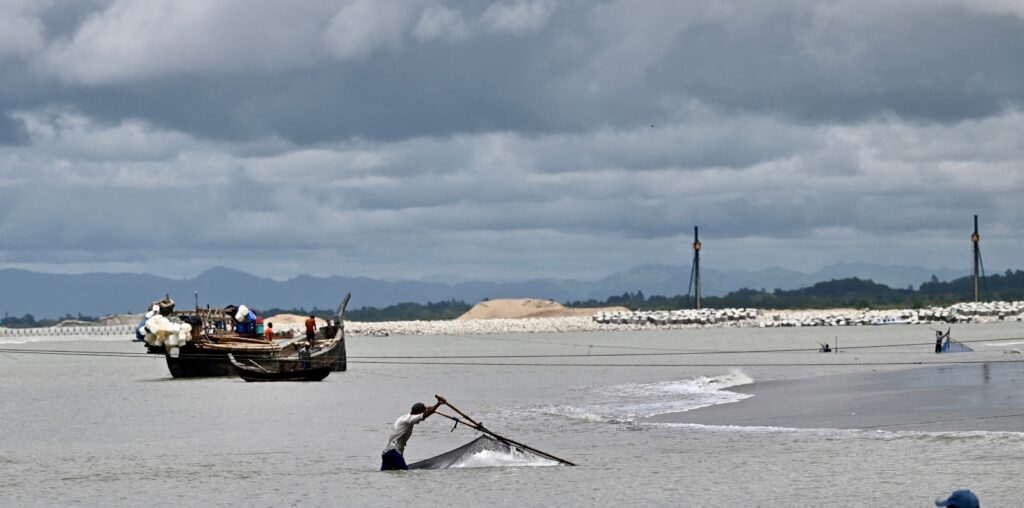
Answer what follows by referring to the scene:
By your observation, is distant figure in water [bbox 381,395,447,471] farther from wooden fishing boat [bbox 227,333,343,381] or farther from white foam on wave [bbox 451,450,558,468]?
wooden fishing boat [bbox 227,333,343,381]

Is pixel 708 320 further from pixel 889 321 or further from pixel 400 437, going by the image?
pixel 400 437

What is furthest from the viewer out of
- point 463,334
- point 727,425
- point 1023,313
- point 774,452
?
point 463,334

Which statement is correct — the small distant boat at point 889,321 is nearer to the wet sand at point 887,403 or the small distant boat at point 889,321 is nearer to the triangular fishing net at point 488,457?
the wet sand at point 887,403

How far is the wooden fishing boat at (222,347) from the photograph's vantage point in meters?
61.1

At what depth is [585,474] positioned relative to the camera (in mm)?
26750

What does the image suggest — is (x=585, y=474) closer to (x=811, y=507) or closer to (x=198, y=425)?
(x=811, y=507)

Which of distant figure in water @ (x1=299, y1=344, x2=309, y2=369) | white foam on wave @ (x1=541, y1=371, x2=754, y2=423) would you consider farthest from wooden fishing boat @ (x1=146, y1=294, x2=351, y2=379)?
white foam on wave @ (x1=541, y1=371, x2=754, y2=423)

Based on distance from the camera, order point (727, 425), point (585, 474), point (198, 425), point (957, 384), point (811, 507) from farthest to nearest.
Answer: point (957, 384), point (198, 425), point (727, 425), point (585, 474), point (811, 507)

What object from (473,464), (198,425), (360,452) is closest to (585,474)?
(473,464)

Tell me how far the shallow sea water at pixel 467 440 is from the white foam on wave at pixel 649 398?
0.30 ft

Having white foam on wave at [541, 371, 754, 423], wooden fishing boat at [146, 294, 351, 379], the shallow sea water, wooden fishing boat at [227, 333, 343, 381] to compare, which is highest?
wooden fishing boat at [146, 294, 351, 379]

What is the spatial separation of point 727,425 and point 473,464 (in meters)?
9.29

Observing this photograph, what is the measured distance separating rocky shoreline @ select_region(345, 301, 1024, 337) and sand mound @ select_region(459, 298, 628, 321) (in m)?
5.63

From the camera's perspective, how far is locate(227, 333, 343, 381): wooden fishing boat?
57.8 meters
